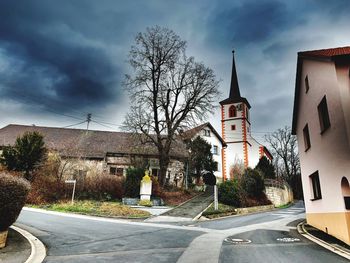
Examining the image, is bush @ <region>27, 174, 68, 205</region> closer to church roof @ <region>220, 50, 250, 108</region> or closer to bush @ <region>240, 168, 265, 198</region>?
bush @ <region>240, 168, 265, 198</region>

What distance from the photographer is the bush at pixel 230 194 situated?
25.6 meters

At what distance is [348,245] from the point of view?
9.41 m

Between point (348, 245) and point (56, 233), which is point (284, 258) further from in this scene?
point (56, 233)

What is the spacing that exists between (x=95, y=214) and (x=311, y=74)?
1521cm

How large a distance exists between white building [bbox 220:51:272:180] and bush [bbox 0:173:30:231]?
39234mm

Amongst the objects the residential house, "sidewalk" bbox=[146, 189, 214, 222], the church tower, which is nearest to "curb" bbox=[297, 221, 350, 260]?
"sidewalk" bbox=[146, 189, 214, 222]

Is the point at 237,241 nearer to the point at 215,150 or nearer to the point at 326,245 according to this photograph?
the point at 326,245

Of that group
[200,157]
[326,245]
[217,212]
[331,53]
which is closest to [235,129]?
[200,157]

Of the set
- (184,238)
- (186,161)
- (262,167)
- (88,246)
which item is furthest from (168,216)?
(262,167)

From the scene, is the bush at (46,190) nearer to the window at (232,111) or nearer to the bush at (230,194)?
the bush at (230,194)

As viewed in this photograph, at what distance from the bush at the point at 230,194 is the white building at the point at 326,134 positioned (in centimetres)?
1038

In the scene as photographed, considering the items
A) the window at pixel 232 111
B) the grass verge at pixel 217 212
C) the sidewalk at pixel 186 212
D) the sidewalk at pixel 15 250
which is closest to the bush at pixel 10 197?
the sidewalk at pixel 15 250

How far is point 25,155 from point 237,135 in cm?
3476

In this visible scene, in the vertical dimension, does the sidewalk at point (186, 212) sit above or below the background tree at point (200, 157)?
below
